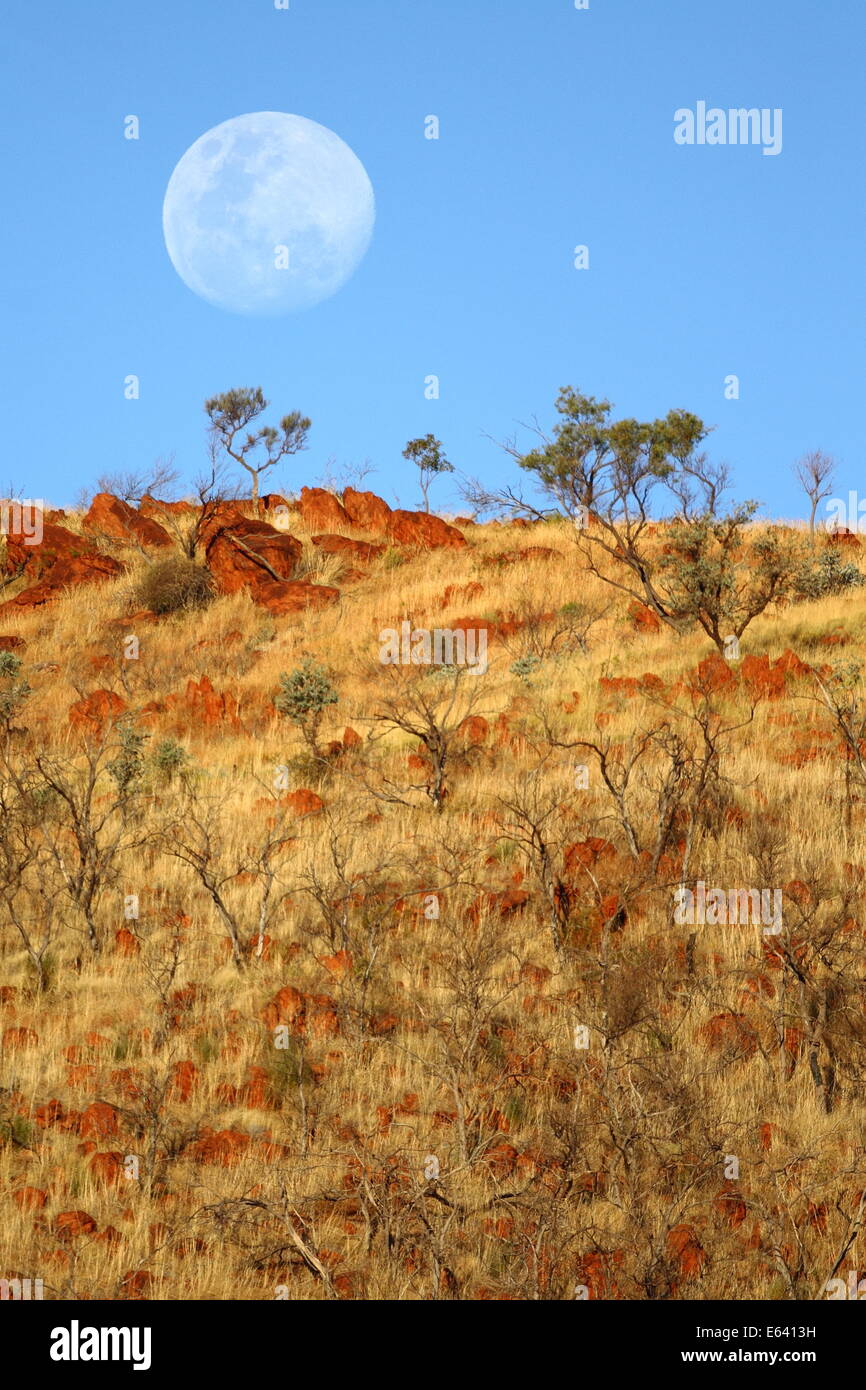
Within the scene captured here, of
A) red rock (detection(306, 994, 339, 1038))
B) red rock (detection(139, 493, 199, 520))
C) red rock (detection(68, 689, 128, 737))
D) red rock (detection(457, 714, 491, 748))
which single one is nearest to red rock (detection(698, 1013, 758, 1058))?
red rock (detection(306, 994, 339, 1038))

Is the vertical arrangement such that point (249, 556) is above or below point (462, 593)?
above

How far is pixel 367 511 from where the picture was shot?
35.8 meters

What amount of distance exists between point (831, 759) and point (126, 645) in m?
16.0

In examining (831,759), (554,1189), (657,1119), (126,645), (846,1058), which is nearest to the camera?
(554,1189)

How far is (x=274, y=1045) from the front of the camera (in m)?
9.01

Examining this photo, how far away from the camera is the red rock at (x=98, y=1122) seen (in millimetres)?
7867

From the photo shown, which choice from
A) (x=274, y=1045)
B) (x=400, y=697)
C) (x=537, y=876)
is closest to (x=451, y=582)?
(x=400, y=697)

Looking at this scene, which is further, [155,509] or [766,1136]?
[155,509]

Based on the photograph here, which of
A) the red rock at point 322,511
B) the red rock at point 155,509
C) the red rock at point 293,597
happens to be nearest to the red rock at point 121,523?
the red rock at point 155,509

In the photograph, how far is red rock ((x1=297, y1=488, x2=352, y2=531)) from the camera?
35.7m

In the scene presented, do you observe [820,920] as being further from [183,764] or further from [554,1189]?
[183,764]

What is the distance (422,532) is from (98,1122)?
26759 millimetres

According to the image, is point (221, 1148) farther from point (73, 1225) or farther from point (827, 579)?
point (827, 579)

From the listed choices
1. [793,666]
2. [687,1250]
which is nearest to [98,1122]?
[687,1250]
